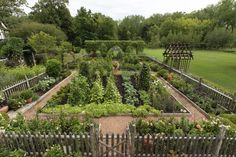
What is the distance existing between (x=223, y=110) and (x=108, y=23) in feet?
118

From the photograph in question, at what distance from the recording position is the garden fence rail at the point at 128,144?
5785mm

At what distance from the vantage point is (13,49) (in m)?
18.9

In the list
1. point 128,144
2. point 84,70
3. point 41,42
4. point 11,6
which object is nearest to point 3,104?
point 84,70

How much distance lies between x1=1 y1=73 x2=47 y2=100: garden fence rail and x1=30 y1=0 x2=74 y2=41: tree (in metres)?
28.7

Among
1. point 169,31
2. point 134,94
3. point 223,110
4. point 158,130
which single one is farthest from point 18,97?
point 169,31

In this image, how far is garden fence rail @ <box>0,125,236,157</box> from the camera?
5785mm

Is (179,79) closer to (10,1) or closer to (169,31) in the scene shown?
(10,1)

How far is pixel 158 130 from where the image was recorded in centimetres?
672

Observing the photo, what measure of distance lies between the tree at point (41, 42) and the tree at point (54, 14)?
19.5 metres

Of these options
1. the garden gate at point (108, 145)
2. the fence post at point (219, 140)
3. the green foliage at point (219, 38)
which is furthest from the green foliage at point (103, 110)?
the green foliage at point (219, 38)

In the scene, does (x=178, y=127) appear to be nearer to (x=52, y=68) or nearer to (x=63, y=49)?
(x=52, y=68)

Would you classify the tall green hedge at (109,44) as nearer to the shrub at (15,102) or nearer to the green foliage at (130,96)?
the green foliage at (130,96)

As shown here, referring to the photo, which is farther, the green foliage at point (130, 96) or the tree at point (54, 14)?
the tree at point (54, 14)

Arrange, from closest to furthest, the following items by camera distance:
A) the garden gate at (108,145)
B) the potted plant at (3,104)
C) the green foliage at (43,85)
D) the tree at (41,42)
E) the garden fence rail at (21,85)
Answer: the garden gate at (108,145), the potted plant at (3,104), the garden fence rail at (21,85), the green foliage at (43,85), the tree at (41,42)
